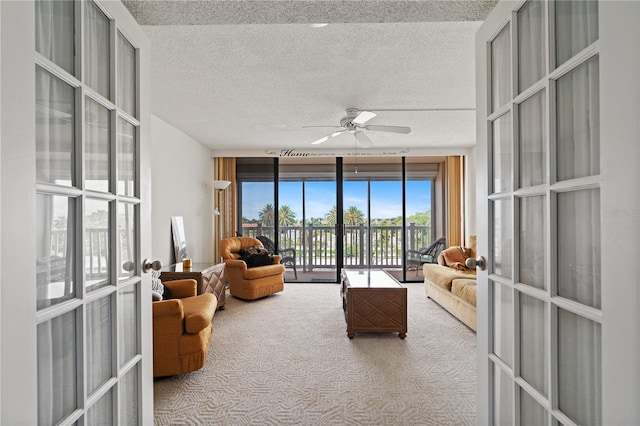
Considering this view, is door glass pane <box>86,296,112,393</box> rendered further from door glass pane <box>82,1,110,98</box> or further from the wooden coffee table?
the wooden coffee table

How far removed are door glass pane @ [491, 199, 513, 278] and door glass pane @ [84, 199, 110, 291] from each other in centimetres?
139

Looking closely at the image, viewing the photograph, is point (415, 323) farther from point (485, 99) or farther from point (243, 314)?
point (485, 99)

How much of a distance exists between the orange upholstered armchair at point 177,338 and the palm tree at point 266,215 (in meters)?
3.77

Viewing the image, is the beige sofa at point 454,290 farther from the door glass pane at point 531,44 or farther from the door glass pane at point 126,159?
the door glass pane at point 126,159

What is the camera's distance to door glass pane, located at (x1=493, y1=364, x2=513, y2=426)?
3.94 feet

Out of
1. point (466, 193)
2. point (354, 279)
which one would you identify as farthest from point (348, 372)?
point (466, 193)

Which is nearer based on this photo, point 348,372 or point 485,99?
point 485,99

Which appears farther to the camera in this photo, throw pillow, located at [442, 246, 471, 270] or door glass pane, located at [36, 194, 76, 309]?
throw pillow, located at [442, 246, 471, 270]

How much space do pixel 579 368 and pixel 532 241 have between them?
0.37 meters

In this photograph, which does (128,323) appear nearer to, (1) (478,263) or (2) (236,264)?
(1) (478,263)

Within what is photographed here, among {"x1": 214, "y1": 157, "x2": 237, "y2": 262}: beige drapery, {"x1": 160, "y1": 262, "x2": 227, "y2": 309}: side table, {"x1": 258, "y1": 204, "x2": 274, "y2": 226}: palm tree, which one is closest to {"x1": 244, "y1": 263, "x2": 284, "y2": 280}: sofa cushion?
{"x1": 160, "y1": 262, "x2": 227, "y2": 309}: side table
